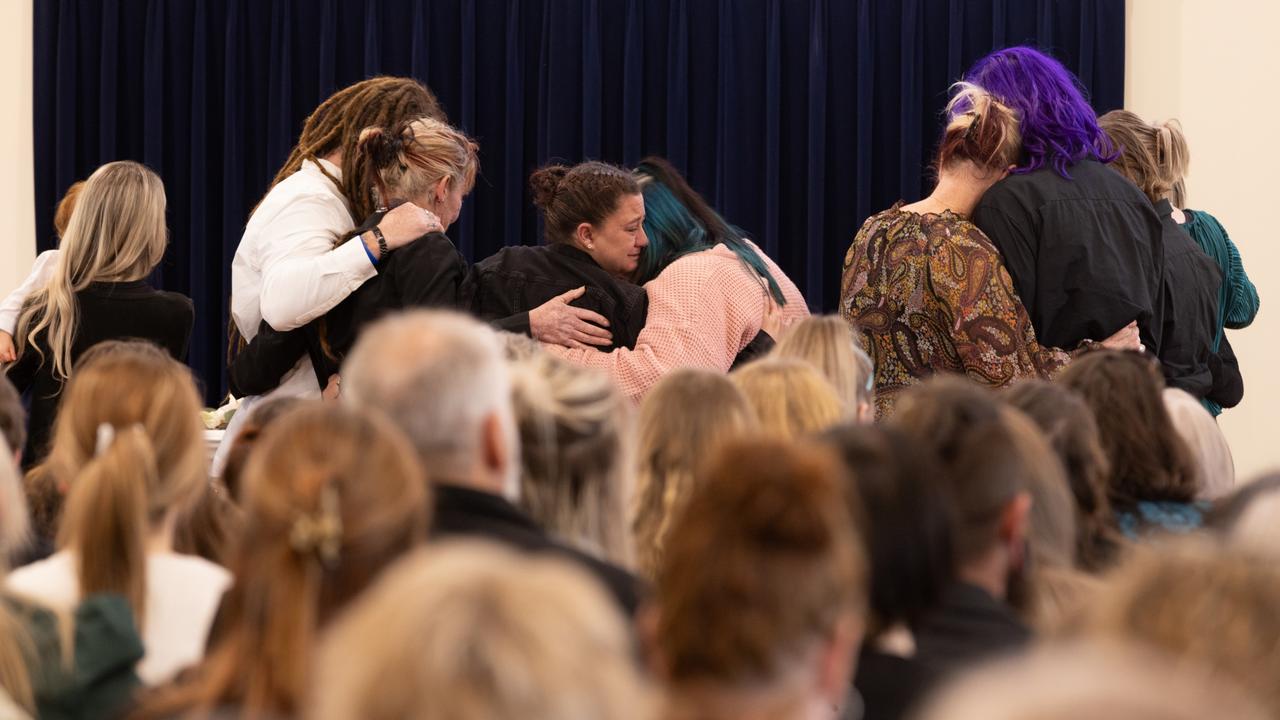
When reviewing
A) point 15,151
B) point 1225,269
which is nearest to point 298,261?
point 1225,269

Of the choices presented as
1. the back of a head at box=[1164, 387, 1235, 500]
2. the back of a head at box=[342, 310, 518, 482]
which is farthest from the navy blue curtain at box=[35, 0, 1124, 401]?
the back of a head at box=[342, 310, 518, 482]

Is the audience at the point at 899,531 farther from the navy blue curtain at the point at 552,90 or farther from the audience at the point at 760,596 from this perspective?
the navy blue curtain at the point at 552,90

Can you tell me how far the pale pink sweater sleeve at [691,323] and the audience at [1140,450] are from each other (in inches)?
49.3

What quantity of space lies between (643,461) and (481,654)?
1550mm

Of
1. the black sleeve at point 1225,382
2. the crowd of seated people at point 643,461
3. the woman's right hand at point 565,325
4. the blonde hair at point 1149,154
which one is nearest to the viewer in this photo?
the crowd of seated people at point 643,461

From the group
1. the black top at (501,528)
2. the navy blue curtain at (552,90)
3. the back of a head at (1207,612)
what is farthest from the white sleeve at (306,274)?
the navy blue curtain at (552,90)

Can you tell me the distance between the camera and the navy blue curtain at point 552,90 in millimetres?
6918

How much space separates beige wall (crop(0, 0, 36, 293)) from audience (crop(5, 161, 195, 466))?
A: 340cm

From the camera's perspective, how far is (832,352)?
10.0 ft

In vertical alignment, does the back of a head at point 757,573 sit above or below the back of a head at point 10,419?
above

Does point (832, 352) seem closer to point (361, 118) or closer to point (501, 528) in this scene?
point (361, 118)

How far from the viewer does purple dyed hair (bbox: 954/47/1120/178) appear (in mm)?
3543

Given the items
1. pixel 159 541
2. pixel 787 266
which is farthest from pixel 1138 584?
pixel 787 266

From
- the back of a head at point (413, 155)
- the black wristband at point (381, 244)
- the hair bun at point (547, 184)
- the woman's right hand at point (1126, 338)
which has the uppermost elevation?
the back of a head at point (413, 155)
